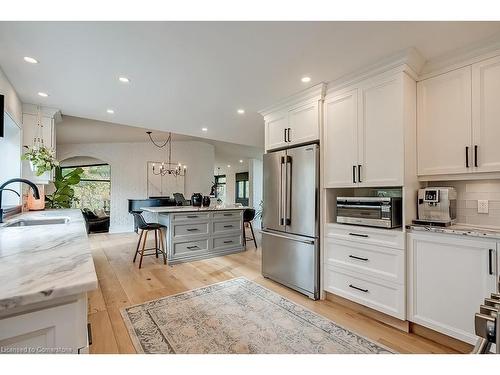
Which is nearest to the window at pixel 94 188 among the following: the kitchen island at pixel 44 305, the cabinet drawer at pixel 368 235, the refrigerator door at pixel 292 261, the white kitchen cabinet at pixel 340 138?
the refrigerator door at pixel 292 261

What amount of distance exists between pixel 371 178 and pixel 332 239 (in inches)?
29.4

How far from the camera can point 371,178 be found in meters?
2.23

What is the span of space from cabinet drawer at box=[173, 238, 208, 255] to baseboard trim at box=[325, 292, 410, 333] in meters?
2.30

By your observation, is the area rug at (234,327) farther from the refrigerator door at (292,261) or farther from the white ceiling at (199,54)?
the white ceiling at (199,54)

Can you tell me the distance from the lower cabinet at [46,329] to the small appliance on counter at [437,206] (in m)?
2.38

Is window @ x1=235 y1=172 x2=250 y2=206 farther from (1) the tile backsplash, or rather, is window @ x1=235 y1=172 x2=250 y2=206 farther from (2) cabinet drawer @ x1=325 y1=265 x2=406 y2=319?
(1) the tile backsplash

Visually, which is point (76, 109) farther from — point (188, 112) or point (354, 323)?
point (354, 323)

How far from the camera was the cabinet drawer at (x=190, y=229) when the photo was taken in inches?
155

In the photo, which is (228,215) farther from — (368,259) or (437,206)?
(437,206)

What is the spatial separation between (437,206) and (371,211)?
50cm

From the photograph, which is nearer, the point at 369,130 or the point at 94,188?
the point at 369,130

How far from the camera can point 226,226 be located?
14.9 feet

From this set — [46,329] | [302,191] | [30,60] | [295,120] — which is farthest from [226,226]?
[46,329]
